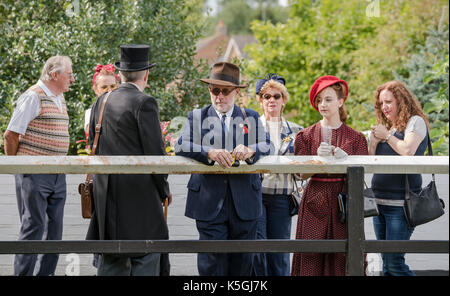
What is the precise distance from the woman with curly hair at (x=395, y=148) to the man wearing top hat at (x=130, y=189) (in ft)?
4.76

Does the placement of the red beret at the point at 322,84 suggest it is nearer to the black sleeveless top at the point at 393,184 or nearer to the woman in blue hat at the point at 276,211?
the woman in blue hat at the point at 276,211

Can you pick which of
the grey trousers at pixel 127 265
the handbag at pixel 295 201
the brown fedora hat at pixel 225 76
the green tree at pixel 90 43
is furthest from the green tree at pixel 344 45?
the grey trousers at pixel 127 265

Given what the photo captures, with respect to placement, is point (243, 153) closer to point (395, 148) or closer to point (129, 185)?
point (129, 185)

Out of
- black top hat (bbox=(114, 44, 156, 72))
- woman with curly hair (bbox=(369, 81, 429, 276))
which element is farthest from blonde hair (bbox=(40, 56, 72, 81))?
woman with curly hair (bbox=(369, 81, 429, 276))

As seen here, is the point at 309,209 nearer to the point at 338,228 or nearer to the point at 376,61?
the point at 338,228

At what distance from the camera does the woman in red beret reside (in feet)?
12.2

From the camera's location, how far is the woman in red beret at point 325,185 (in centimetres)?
371

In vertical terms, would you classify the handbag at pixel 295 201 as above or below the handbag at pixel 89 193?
below

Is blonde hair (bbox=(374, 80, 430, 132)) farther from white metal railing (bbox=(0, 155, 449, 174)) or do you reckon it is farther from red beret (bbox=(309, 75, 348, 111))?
white metal railing (bbox=(0, 155, 449, 174))

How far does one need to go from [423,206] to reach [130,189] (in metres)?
1.81

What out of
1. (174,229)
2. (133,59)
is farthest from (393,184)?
(133,59)

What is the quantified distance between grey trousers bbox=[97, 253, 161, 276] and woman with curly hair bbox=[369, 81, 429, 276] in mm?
1507

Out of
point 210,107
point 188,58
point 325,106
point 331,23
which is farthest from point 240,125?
point 331,23

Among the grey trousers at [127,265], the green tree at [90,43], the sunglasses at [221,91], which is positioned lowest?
the grey trousers at [127,265]
